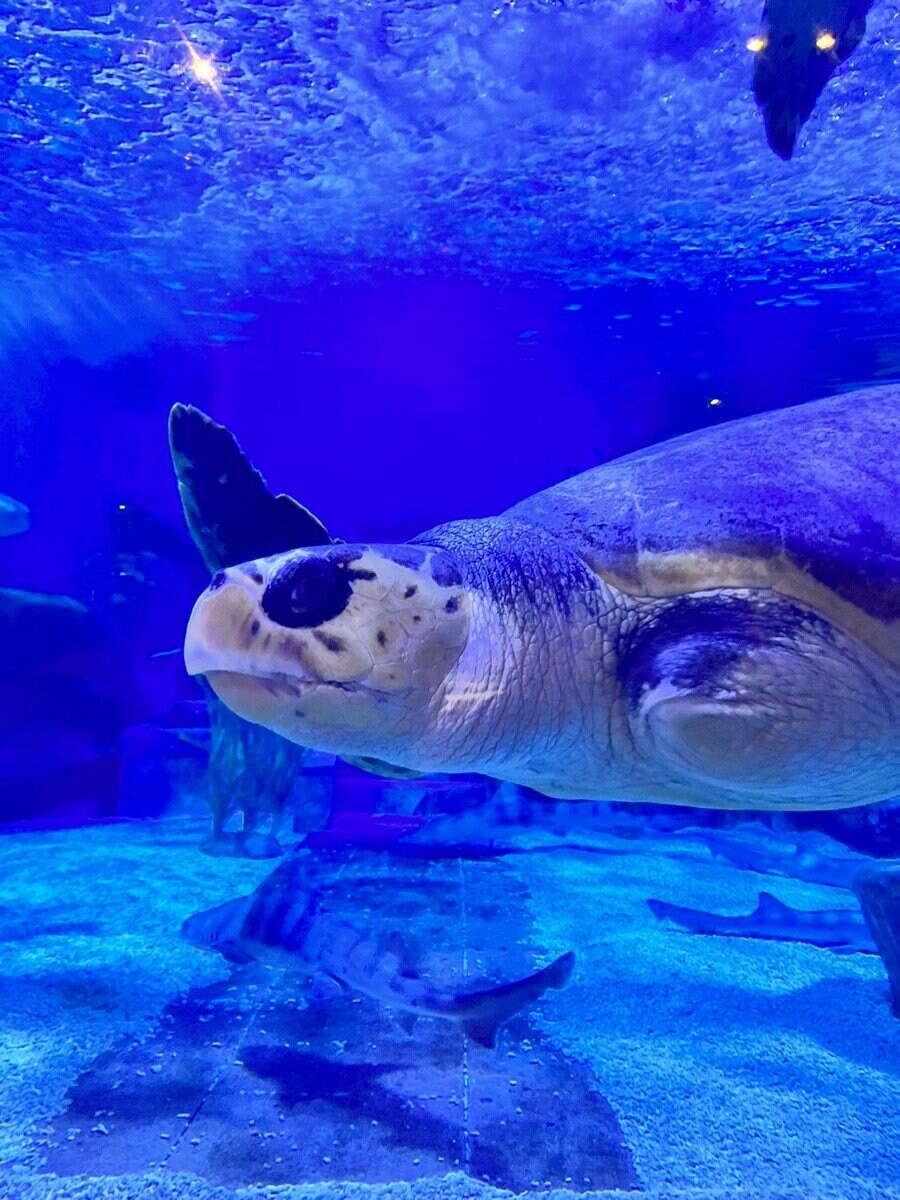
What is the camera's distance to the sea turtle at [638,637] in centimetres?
182

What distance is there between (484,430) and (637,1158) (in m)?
10.9

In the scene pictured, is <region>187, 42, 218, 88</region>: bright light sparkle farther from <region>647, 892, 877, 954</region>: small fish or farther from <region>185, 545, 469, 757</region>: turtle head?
<region>647, 892, 877, 954</region>: small fish

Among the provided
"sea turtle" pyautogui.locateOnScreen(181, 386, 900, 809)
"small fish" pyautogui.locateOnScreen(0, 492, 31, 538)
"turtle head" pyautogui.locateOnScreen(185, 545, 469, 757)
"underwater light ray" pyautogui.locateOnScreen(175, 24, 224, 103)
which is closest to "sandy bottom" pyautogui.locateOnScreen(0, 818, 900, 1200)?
"sea turtle" pyautogui.locateOnScreen(181, 386, 900, 809)

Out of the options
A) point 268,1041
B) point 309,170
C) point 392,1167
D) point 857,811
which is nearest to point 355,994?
point 268,1041

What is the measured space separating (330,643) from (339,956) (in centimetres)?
207

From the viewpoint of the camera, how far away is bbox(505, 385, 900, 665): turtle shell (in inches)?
75.5

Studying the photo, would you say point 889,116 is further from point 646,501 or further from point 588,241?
point 646,501

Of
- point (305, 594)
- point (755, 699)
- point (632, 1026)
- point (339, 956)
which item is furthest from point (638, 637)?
point (339, 956)

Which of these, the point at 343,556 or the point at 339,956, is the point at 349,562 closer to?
the point at 343,556

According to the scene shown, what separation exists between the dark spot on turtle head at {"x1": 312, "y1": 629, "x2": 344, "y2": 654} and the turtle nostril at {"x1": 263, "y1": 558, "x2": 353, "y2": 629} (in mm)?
26

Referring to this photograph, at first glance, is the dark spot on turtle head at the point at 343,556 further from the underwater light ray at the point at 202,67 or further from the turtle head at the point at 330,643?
the underwater light ray at the point at 202,67

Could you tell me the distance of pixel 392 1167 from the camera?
6.90ft

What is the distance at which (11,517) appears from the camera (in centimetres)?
1015

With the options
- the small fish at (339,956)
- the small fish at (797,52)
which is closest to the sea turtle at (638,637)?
the small fish at (797,52)
